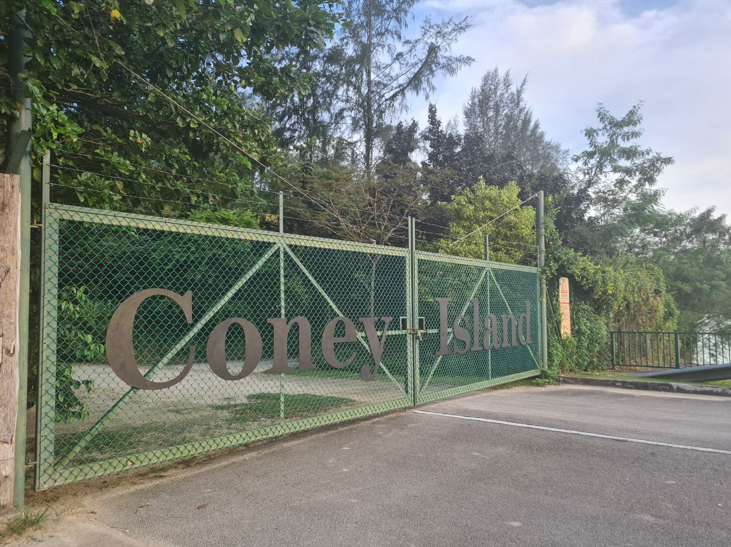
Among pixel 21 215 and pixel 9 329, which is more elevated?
pixel 21 215

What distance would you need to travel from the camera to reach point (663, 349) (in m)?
12.7

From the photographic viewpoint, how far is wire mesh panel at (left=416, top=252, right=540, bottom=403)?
8.20 metres

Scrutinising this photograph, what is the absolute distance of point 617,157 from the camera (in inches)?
927

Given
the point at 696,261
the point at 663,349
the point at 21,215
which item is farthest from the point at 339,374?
the point at 696,261

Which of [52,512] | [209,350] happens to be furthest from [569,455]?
[52,512]

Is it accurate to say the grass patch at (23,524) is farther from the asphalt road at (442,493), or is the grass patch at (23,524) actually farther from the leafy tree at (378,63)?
the leafy tree at (378,63)

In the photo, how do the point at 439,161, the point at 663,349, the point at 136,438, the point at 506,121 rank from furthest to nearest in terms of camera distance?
the point at 506,121
the point at 439,161
the point at 663,349
the point at 136,438

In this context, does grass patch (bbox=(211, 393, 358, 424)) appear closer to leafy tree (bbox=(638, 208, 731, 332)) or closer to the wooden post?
the wooden post

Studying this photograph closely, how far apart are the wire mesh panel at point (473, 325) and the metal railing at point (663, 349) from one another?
361 cm

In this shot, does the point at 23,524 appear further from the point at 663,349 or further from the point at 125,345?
the point at 663,349

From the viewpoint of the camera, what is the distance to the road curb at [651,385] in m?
9.64

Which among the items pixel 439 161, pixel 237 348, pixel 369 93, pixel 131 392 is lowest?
pixel 131 392

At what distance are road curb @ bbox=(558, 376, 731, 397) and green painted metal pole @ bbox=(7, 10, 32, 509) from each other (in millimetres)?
10072

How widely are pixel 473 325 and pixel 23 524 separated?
6.91 m
